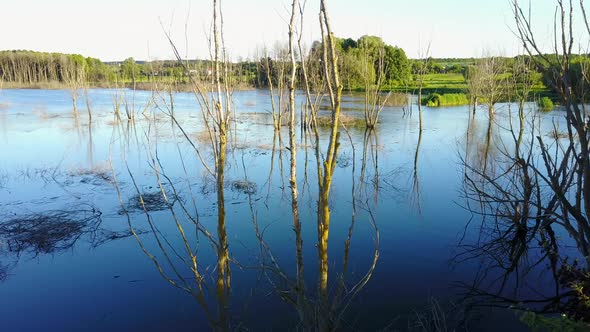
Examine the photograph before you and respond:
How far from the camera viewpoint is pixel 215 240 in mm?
7113

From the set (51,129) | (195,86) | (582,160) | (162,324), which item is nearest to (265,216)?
(162,324)

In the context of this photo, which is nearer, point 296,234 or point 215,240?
point 296,234

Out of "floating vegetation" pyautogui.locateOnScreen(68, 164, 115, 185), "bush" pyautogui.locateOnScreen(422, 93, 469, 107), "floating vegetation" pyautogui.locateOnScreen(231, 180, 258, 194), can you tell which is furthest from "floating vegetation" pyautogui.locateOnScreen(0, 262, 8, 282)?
"bush" pyautogui.locateOnScreen(422, 93, 469, 107)

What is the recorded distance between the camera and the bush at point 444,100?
103ft

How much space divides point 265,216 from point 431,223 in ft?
9.97

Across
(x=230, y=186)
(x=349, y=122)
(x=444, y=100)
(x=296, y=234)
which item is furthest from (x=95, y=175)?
(x=444, y=100)

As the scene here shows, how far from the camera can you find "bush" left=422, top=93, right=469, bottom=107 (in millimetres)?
31406

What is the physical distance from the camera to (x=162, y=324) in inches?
185

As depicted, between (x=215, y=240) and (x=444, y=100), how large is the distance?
1115 inches

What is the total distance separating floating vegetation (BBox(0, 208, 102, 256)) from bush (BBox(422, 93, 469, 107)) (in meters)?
27.8

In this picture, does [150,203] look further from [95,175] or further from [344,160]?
[344,160]

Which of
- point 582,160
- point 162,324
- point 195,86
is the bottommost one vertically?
point 162,324

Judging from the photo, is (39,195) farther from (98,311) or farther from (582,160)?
(582,160)

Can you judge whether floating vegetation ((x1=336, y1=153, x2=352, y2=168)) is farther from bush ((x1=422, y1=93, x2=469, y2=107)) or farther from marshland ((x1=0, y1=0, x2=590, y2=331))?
bush ((x1=422, y1=93, x2=469, y2=107))
